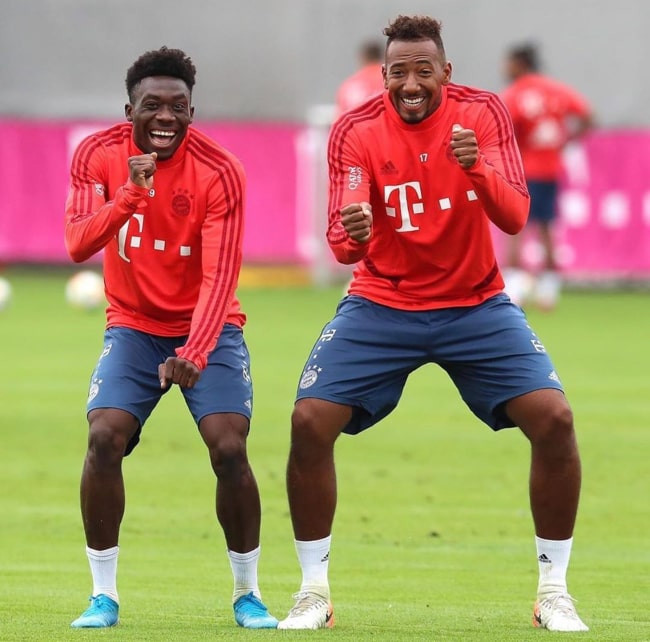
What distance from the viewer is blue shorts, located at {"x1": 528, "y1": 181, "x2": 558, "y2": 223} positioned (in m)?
21.3

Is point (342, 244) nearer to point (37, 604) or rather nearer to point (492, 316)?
point (492, 316)

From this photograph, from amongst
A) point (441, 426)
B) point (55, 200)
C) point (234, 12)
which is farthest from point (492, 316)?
point (234, 12)

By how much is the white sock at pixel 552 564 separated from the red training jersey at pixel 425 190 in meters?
1.06

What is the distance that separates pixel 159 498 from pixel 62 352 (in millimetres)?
7122

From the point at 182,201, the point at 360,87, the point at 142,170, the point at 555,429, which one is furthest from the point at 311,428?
the point at 360,87

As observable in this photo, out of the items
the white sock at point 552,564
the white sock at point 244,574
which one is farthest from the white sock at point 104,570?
the white sock at point 552,564

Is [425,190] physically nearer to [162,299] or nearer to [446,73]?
[446,73]

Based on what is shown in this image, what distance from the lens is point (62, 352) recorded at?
17344mm

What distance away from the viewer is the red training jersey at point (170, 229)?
737 cm

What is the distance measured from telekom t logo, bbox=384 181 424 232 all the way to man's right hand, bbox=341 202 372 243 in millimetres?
461

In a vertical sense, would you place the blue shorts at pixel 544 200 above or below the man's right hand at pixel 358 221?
below

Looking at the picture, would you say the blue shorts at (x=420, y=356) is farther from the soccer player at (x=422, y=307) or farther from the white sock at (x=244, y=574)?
the white sock at (x=244, y=574)

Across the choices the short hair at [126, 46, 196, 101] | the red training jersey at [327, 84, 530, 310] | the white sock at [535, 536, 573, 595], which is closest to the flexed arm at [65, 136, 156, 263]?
the short hair at [126, 46, 196, 101]

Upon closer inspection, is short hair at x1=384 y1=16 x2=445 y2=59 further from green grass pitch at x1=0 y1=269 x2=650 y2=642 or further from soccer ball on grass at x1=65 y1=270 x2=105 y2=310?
soccer ball on grass at x1=65 y1=270 x2=105 y2=310
